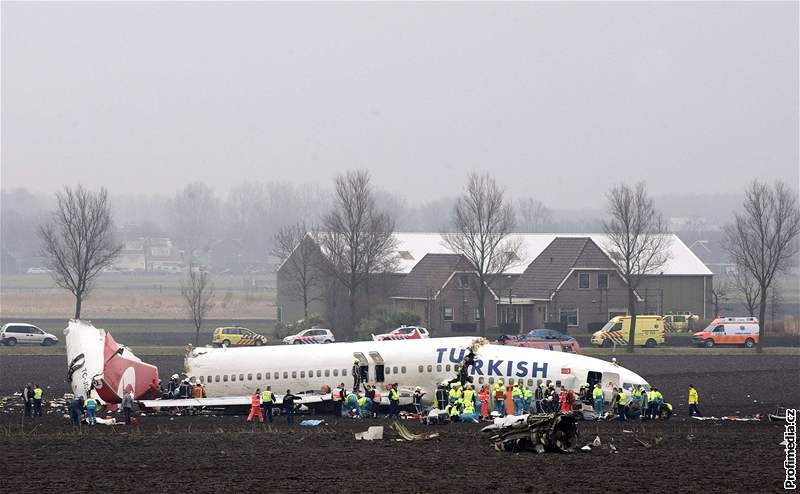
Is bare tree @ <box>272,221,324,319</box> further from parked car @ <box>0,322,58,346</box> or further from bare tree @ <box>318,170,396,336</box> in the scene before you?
parked car @ <box>0,322,58,346</box>

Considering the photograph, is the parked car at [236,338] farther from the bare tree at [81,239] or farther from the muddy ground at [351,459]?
the muddy ground at [351,459]

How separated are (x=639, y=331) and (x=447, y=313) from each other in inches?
696

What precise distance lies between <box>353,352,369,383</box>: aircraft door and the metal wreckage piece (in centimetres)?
1340

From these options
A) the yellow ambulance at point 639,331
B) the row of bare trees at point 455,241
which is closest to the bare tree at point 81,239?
the row of bare trees at point 455,241

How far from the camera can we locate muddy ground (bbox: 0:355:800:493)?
101ft

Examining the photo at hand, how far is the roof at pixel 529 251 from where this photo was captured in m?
108

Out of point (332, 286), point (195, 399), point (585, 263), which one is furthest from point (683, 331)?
point (195, 399)

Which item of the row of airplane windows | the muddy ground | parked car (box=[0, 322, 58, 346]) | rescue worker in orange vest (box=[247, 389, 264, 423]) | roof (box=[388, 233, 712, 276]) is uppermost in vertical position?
roof (box=[388, 233, 712, 276])

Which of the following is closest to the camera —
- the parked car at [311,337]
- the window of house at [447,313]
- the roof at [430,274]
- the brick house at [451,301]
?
the parked car at [311,337]

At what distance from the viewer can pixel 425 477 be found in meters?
32.0

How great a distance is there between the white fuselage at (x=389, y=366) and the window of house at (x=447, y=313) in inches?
1903

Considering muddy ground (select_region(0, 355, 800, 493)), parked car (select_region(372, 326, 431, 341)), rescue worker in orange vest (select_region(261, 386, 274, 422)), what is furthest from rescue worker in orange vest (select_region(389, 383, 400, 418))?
parked car (select_region(372, 326, 431, 341))

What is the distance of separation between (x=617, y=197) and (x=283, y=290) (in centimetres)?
3339

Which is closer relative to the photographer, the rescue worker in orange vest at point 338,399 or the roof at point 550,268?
the rescue worker in orange vest at point 338,399
